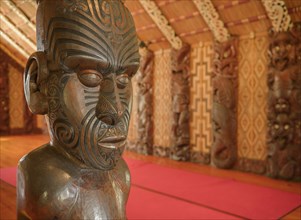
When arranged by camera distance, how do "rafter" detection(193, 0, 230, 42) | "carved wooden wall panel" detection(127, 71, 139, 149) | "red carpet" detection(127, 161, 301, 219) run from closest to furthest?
"red carpet" detection(127, 161, 301, 219)
"rafter" detection(193, 0, 230, 42)
"carved wooden wall panel" detection(127, 71, 139, 149)

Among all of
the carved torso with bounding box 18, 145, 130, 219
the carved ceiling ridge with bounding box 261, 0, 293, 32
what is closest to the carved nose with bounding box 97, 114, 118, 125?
the carved torso with bounding box 18, 145, 130, 219

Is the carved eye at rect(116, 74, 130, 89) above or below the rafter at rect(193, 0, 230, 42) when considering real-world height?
below

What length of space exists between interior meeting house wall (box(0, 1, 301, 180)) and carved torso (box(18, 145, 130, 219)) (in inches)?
122

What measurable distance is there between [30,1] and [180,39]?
2670 millimetres

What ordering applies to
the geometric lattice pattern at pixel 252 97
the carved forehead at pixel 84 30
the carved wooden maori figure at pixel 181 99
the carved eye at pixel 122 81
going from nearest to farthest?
the carved forehead at pixel 84 30, the carved eye at pixel 122 81, the geometric lattice pattern at pixel 252 97, the carved wooden maori figure at pixel 181 99

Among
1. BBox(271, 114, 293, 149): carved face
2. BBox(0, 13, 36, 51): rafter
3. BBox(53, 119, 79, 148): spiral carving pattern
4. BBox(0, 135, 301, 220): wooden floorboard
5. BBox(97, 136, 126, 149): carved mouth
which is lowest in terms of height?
BBox(0, 135, 301, 220): wooden floorboard

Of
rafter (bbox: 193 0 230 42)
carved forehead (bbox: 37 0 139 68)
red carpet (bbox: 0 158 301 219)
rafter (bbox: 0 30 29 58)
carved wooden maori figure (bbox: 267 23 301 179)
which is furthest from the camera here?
rafter (bbox: 0 30 29 58)

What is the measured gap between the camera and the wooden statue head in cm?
108

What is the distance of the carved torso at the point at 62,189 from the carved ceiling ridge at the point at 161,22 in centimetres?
349

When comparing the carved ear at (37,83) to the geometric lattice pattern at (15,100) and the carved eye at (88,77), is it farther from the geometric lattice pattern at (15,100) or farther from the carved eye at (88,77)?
the geometric lattice pattern at (15,100)

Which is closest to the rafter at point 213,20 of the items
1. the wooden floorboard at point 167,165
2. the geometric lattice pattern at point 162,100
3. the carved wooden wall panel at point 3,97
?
the geometric lattice pattern at point 162,100

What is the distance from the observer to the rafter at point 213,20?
388 cm

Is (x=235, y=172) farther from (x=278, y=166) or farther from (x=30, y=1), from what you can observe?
(x=30, y=1)

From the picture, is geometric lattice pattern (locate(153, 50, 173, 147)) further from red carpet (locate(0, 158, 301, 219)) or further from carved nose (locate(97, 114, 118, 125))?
carved nose (locate(97, 114, 118, 125))
